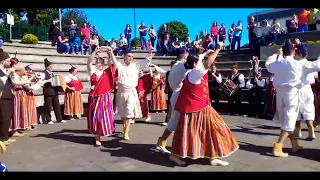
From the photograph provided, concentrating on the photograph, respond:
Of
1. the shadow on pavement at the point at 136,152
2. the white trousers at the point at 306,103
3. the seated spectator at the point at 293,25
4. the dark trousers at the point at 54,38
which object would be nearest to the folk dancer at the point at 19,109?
the shadow on pavement at the point at 136,152

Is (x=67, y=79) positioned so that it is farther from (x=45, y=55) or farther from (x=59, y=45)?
(x=59, y=45)

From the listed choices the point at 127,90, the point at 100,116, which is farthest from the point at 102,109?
the point at 127,90

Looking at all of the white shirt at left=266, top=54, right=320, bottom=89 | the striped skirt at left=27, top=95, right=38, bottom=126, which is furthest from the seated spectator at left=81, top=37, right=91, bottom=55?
the white shirt at left=266, top=54, right=320, bottom=89

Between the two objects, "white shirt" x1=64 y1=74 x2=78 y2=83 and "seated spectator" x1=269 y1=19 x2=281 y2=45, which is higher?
"seated spectator" x1=269 y1=19 x2=281 y2=45

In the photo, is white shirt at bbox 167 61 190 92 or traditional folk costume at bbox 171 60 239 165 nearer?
traditional folk costume at bbox 171 60 239 165

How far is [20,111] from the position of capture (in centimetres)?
812

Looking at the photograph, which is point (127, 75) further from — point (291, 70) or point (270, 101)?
point (270, 101)

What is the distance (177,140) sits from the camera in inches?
201

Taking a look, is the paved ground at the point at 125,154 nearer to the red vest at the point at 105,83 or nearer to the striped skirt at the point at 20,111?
the striped skirt at the point at 20,111

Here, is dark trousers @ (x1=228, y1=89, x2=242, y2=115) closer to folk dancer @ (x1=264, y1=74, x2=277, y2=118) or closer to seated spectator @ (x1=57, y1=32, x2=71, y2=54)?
folk dancer @ (x1=264, y1=74, x2=277, y2=118)

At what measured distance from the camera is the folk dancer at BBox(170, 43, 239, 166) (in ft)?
16.4

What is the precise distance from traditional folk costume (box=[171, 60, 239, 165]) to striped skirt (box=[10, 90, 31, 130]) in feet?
15.3

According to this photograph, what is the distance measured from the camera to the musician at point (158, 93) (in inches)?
452

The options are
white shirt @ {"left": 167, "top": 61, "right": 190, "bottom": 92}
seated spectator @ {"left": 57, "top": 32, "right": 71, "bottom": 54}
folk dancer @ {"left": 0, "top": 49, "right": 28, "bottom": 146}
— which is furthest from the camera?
seated spectator @ {"left": 57, "top": 32, "right": 71, "bottom": 54}
